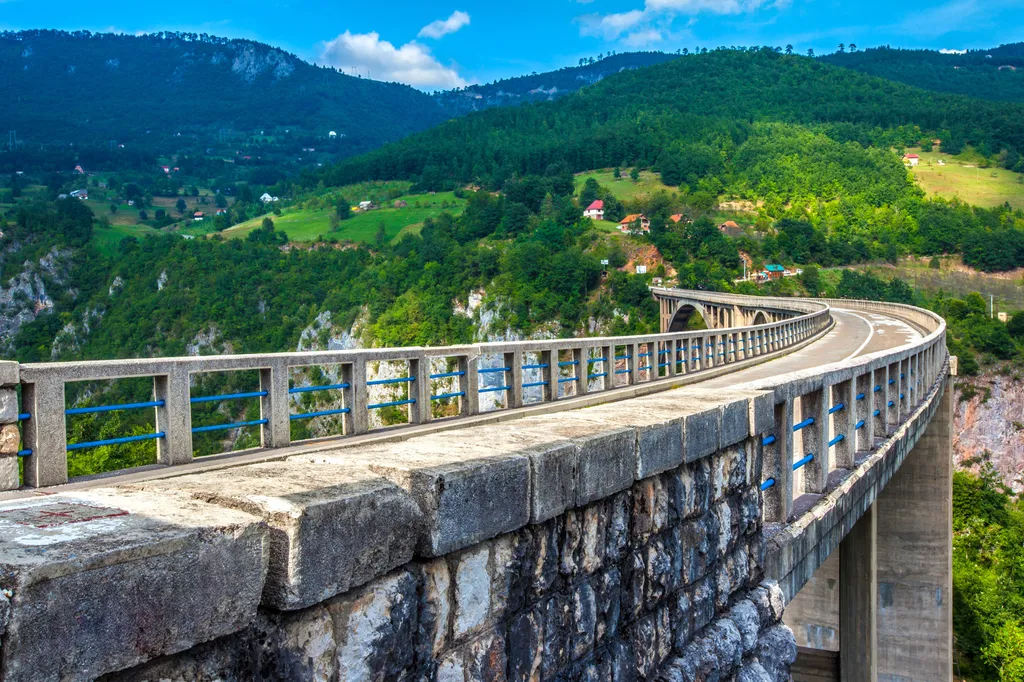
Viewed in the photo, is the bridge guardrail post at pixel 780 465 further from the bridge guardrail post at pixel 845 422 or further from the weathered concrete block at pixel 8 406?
the weathered concrete block at pixel 8 406

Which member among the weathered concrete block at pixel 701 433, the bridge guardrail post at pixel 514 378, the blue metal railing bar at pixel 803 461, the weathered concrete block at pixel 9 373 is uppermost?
the weathered concrete block at pixel 9 373

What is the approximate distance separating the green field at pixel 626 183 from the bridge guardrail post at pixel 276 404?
157 m

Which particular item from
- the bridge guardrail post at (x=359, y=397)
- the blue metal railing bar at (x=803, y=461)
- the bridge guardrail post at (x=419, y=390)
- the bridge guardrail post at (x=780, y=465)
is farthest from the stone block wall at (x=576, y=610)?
the bridge guardrail post at (x=419, y=390)

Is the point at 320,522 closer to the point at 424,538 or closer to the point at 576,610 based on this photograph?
the point at 424,538

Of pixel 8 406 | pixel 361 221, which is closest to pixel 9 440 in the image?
pixel 8 406

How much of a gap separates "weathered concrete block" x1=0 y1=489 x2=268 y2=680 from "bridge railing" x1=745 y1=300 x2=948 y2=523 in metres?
5.03

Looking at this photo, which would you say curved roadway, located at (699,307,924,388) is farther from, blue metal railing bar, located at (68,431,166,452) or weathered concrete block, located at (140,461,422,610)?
weathered concrete block, located at (140,461,422,610)

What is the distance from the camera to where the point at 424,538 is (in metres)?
3.54

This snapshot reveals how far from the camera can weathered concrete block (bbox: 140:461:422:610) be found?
9.65 feet

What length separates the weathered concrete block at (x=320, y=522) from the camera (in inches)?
116

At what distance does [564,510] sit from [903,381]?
1474 centimetres

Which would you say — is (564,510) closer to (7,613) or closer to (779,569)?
(7,613)

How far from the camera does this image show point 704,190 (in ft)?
559

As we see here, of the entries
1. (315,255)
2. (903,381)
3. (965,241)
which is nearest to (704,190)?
(965,241)
